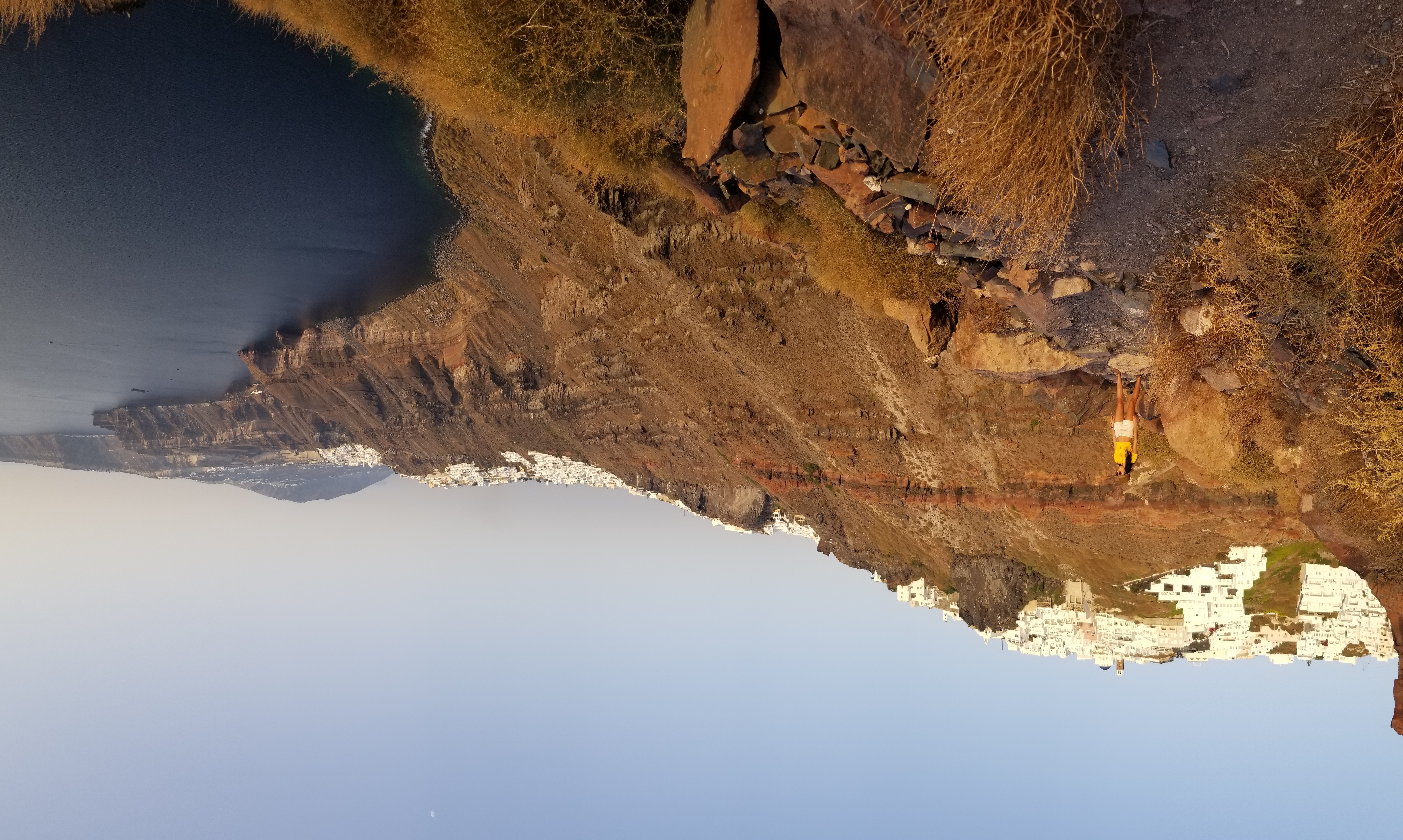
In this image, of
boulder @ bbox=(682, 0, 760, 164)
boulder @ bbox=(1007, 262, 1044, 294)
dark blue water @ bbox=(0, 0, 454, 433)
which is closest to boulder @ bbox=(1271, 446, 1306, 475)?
boulder @ bbox=(1007, 262, 1044, 294)

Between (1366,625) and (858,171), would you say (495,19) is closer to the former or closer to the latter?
(858,171)

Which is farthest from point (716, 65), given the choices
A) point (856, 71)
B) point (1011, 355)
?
point (1011, 355)

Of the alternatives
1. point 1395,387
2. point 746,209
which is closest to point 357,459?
point 746,209

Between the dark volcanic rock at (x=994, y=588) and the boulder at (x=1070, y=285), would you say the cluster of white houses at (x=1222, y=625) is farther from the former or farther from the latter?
the boulder at (x=1070, y=285)

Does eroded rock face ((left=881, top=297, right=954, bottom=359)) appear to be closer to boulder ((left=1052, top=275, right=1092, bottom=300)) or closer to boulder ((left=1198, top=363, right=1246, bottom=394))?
boulder ((left=1052, top=275, right=1092, bottom=300))

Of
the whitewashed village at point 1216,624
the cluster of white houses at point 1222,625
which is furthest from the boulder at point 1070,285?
the cluster of white houses at point 1222,625

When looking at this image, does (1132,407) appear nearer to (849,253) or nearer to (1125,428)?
(1125,428)

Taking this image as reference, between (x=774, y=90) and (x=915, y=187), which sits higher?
(x=774, y=90)
